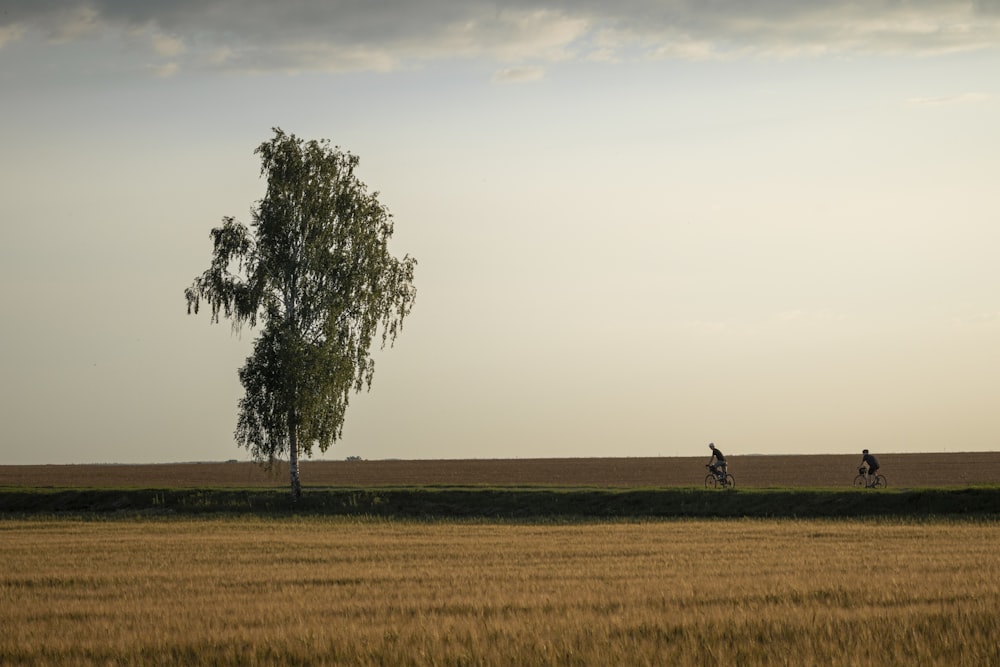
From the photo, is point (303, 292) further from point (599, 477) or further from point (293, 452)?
point (599, 477)

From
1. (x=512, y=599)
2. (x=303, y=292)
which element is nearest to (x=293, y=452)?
(x=303, y=292)

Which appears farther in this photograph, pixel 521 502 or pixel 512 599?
pixel 521 502

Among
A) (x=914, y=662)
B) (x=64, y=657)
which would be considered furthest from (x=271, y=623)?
(x=914, y=662)

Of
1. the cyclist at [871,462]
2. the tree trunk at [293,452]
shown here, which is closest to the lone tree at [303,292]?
the tree trunk at [293,452]

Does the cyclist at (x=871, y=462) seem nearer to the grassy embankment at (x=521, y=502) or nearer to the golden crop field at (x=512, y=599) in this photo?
the grassy embankment at (x=521, y=502)

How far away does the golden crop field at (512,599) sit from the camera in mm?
14148

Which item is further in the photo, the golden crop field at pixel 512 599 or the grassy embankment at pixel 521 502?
the grassy embankment at pixel 521 502

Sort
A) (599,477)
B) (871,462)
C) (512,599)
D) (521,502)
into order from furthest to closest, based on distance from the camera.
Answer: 1. (599,477)
2. (871,462)
3. (521,502)
4. (512,599)

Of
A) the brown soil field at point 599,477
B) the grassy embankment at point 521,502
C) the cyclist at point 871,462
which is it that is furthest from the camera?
the brown soil field at point 599,477

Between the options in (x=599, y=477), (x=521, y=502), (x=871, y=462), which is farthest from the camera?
(x=599, y=477)

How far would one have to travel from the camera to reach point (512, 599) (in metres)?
18.8

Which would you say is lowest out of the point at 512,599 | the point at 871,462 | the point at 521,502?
the point at 512,599

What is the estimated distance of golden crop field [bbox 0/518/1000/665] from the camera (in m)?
14.1

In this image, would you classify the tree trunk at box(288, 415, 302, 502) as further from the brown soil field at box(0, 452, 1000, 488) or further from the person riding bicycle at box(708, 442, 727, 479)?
the person riding bicycle at box(708, 442, 727, 479)
